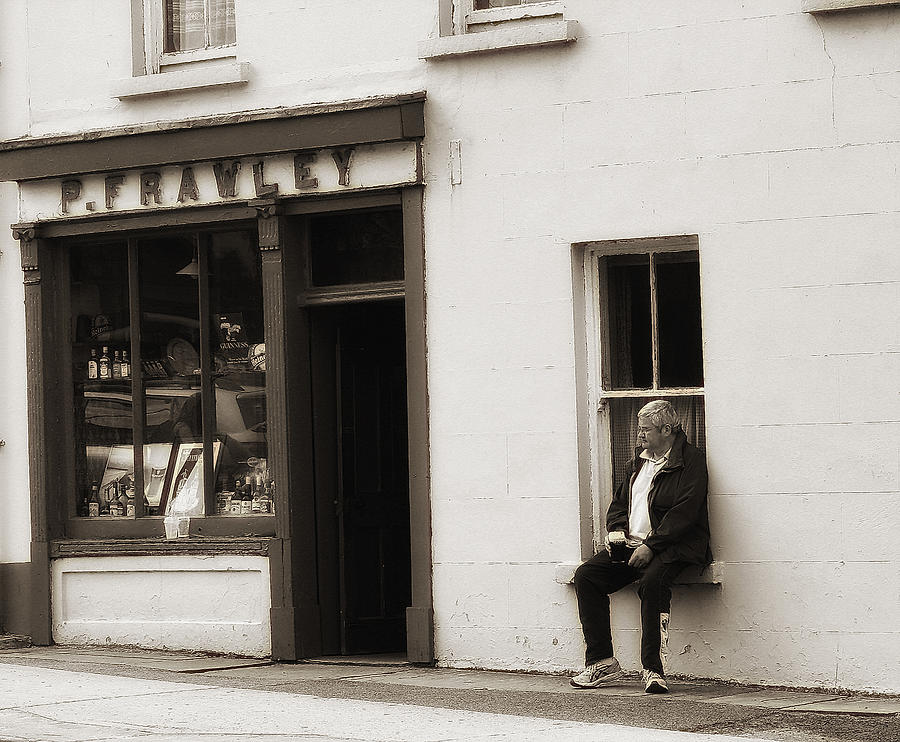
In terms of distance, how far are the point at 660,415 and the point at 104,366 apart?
13.9 ft

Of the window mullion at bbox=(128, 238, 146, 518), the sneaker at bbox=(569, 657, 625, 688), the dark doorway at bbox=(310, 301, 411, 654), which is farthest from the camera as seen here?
the window mullion at bbox=(128, 238, 146, 518)

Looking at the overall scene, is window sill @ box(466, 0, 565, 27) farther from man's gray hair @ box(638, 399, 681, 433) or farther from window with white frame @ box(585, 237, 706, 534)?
man's gray hair @ box(638, 399, 681, 433)

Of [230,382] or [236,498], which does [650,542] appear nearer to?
[236,498]

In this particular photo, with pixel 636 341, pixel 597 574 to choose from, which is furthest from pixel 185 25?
pixel 597 574

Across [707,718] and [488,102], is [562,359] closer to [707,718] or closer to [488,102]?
[488,102]

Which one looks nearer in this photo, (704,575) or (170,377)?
(704,575)

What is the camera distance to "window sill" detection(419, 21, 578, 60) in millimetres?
10242

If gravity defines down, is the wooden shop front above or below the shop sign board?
below

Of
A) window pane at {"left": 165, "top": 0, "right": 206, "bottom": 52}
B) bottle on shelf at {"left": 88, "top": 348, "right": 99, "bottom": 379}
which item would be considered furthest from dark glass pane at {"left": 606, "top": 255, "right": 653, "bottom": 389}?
bottle on shelf at {"left": 88, "top": 348, "right": 99, "bottom": 379}

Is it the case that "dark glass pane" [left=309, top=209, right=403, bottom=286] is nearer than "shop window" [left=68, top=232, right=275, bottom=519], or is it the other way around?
"dark glass pane" [left=309, top=209, right=403, bottom=286]

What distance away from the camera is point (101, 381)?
476 inches

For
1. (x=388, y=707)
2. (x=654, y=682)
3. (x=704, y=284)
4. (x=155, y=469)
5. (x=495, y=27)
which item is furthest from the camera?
(x=155, y=469)

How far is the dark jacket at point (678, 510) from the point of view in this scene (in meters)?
9.59

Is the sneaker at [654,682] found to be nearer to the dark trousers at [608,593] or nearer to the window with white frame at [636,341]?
the dark trousers at [608,593]
